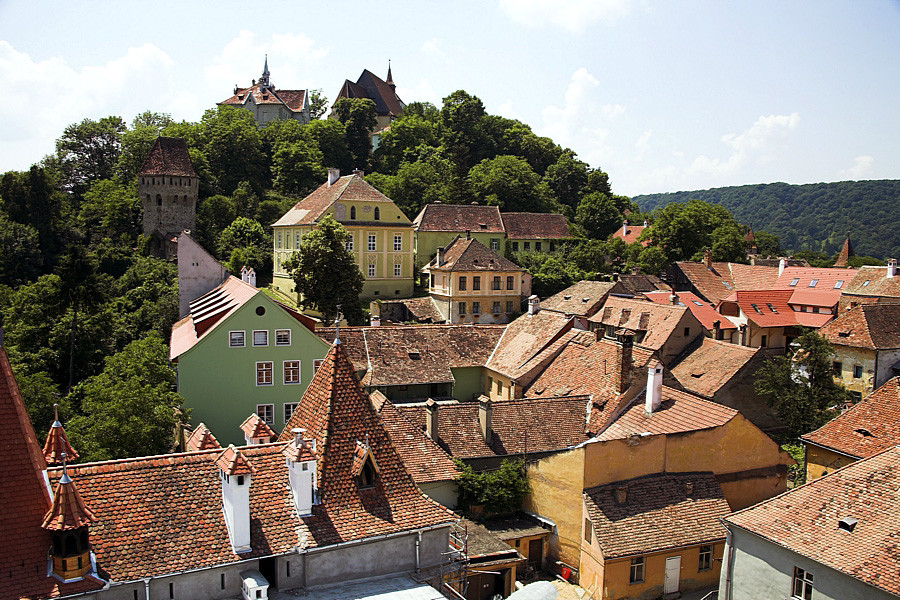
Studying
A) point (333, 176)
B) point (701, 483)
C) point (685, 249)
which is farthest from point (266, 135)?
point (701, 483)

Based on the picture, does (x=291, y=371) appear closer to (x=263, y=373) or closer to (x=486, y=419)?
(x=263, y=373)

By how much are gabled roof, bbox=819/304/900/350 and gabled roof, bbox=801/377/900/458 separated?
1526cm

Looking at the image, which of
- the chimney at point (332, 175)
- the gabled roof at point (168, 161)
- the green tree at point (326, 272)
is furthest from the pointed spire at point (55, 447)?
the gabled roof at point (168, 161)

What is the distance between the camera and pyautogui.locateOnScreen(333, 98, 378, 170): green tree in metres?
105

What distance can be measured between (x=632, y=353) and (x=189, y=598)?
22.3 meters

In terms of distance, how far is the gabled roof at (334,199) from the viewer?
199ft

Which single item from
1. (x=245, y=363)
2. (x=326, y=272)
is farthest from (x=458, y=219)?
(x=245, y=363)

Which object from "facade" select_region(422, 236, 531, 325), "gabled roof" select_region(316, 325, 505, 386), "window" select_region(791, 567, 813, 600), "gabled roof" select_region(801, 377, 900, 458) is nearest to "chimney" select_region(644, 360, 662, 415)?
"gabled roof" select_region(801, 377, 900, 458)

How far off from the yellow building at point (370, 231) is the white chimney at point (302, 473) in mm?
46411

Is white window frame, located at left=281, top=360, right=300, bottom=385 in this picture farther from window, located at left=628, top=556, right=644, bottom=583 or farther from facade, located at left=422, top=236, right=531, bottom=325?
facade, located at left=422, top=236, right=531, bottom=325

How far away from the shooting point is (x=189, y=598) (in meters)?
13.1

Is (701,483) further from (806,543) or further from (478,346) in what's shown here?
(478,346)

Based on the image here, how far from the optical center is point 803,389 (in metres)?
37.5

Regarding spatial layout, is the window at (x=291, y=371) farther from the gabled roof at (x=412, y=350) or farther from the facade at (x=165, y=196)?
the facade at (x=165, y=196)
